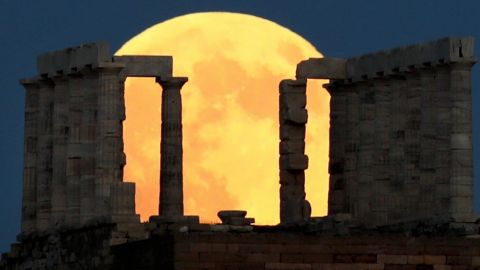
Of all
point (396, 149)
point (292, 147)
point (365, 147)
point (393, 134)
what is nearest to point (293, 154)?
point (292, 147)

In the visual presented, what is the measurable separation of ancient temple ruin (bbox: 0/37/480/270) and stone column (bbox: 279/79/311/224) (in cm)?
4

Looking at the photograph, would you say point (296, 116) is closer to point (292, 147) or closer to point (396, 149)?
point (292, 147)

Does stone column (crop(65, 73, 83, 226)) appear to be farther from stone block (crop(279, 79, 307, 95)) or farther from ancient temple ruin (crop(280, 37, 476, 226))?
stone block (crop(279, 79, 307, 95))

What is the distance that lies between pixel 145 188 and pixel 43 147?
5434 mm

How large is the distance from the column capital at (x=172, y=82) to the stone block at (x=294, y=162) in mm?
4918

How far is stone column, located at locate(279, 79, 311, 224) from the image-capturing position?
11950cm

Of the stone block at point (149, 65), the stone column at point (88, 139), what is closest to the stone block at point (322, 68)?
the stone block at point (149, 65)

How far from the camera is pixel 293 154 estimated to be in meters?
Result: 120

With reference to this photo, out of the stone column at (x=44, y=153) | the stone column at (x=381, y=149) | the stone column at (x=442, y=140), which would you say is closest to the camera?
the stone column at (x=442, y=140)

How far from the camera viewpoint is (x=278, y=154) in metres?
123

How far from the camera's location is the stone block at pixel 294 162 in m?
120

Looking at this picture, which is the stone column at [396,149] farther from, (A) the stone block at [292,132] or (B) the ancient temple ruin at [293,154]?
(A) the stone block at [292,132]

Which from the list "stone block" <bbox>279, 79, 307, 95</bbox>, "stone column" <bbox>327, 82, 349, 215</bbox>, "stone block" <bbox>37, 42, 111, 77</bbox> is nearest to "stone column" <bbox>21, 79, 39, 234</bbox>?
"stone block" <bbox>37, 42, 111, 77</bbox>

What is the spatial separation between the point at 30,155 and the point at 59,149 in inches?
114
